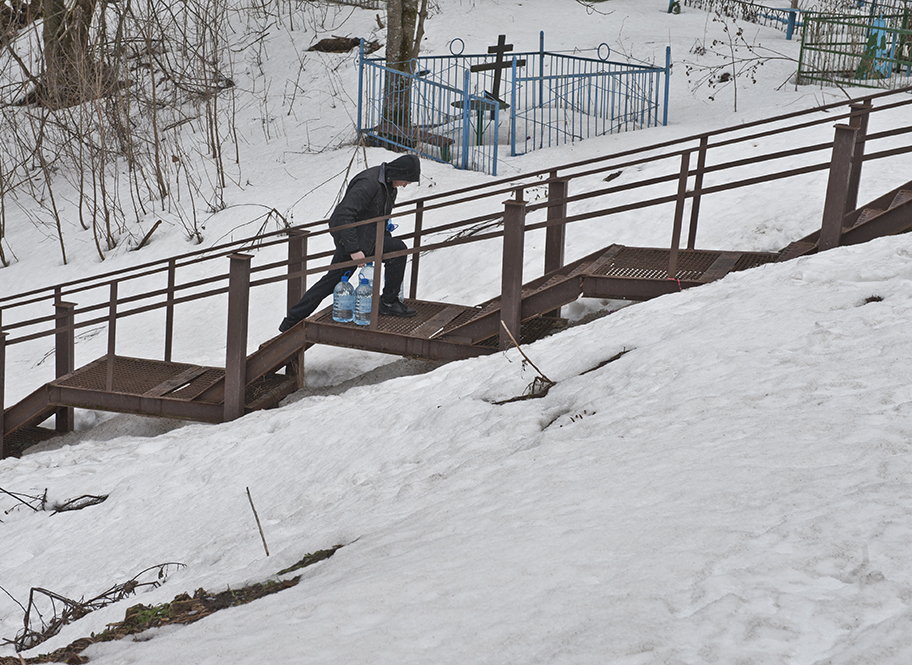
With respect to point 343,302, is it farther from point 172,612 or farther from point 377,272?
point 172,612

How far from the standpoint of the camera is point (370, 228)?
23.8ft

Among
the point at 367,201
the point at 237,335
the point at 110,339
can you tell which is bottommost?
the point at 110,339

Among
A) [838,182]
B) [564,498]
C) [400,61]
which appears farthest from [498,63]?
[564,498]

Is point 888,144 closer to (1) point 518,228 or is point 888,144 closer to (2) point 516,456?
(1) point 518,228

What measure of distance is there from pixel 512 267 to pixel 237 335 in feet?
7.37

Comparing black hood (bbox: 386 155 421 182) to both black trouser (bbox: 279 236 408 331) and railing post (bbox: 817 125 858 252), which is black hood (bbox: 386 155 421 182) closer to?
black trouser (bbox: 279 236 408 331)

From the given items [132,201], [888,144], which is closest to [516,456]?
[888,144]

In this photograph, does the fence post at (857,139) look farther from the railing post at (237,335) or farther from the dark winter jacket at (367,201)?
the railing post at (237,335)

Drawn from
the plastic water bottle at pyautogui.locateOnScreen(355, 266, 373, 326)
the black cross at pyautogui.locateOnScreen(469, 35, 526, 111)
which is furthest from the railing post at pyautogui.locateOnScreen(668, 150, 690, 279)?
the black cross at pyautogui.locateOnScreen(469, 35, 526, 111)

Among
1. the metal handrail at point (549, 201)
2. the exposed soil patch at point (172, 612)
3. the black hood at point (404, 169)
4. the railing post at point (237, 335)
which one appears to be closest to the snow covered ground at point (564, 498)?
the exposed soil patch at point (172, 612)

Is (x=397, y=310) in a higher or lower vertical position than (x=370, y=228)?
lower

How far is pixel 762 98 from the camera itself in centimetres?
1457

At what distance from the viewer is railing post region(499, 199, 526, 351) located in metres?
6.41

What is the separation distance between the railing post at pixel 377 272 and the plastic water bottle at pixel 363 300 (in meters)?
0.14
